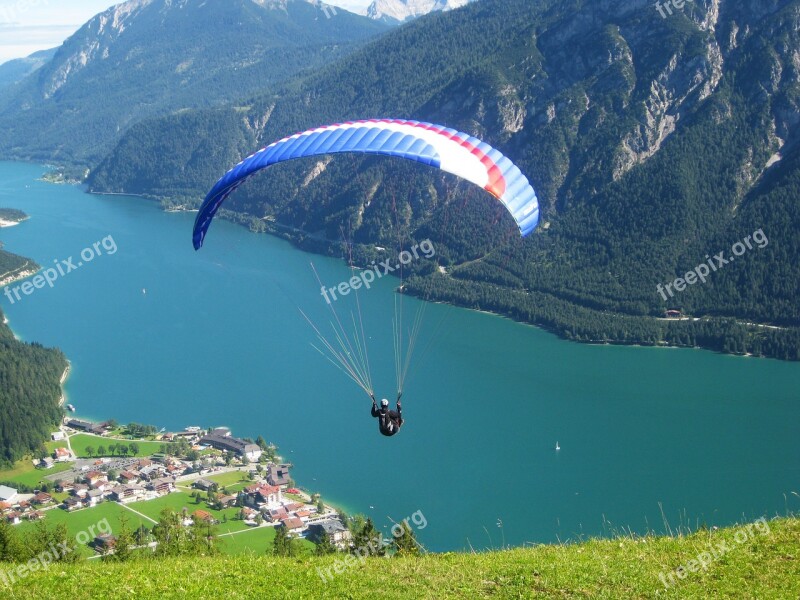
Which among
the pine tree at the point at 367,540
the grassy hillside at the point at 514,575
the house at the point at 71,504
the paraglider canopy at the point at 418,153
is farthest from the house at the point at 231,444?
the grassy hillside at the point at 514,575

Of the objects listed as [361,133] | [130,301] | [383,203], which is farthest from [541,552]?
[383,203]

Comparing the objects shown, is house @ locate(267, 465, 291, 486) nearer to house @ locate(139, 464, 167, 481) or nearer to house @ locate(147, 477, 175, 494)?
house @ locate(147, 477, 175, 494)

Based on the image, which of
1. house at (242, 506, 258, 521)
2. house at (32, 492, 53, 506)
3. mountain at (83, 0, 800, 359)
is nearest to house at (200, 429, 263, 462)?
house at (242, 506, 258, 521)

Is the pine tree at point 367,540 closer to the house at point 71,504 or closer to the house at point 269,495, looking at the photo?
the house at point 269,495

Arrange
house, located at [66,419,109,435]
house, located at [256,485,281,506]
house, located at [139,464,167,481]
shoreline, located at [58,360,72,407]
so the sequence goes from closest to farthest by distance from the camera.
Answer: house, located at [256,485,281,506] → house, located at [139,464,167,481] → house, located at [66,419,109,435] → shoreline, located at [58,360,72,407]

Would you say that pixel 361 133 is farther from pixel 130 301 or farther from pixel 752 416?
pixel 130 301

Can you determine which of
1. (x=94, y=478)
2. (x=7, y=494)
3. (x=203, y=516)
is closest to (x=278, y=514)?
(x=203, y=516)
